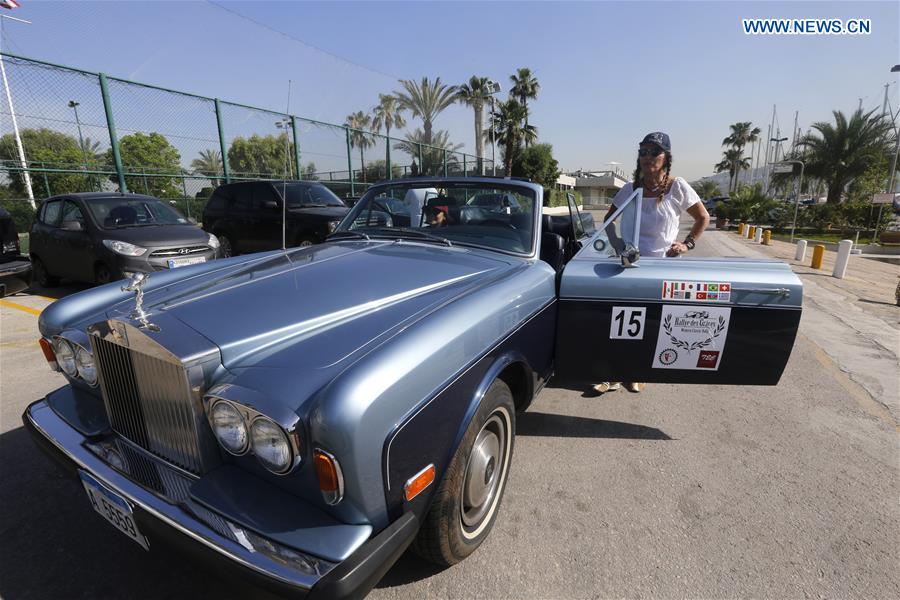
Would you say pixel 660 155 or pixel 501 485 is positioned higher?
pixel 660 155

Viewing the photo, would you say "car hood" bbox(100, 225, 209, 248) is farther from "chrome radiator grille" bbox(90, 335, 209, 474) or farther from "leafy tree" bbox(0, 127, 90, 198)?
"chrome radiator grille" bbox(90, 335, 209, 474)

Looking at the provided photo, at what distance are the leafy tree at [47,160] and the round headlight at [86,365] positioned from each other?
969 cm

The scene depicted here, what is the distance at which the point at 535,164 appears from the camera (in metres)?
40.3

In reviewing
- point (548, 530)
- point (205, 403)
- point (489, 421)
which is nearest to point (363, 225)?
point (489, 421)

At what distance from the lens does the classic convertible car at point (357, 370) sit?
4.51 ft

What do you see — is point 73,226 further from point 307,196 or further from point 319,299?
point 319,299

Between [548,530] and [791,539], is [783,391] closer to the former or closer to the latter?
[791,539]

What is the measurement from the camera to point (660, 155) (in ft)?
10.3

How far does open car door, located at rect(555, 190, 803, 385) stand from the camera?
2.54 m

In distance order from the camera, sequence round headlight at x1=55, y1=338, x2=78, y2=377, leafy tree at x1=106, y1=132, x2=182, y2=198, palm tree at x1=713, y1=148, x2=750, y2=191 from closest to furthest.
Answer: round headlight at x1=55, y1=338, x2=78, y2=377 < leafy tree at x1=106, y1=132, x2=182, y2=198 < palm tree at x1=713, y1=148, x2=750, y2=191

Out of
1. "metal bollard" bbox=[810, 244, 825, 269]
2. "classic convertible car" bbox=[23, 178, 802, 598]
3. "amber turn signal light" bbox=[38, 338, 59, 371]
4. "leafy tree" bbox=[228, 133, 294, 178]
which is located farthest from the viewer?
"leafy tree" bbox=[228, 133, 294, 178]

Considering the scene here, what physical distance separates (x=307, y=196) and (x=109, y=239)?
145 inches

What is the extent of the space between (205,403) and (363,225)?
2177mm

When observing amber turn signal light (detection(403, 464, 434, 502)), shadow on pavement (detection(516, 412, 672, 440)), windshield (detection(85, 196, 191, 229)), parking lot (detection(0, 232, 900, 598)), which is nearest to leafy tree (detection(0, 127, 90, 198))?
windshield (detection(85, 196, 191, 229))
